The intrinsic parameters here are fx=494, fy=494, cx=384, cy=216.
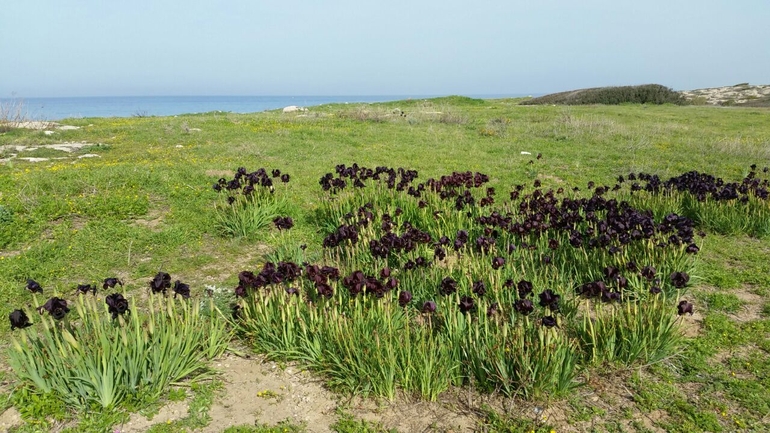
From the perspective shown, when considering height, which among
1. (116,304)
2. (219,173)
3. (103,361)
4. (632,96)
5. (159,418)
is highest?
(632,96)

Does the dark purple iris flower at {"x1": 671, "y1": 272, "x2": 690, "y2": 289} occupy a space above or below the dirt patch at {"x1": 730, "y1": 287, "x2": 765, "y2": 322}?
above

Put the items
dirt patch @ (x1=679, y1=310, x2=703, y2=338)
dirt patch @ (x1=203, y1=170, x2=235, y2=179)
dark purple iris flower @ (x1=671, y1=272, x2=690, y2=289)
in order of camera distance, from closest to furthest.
→ dark purple iris flower @ (x1=671, y1=272, x2=690, y2=289), dirt patch @ (x1=679, y1=310, x2=703, y2=338), dirt patch @ (x1=203, y1=170, x2=235, y2=179)

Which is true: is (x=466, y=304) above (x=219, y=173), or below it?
below

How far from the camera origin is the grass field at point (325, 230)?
397 cm

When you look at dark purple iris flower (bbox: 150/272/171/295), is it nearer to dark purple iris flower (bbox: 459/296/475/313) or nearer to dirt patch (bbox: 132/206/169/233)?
dark purple iris flower (bbox: 459/296/475/313)

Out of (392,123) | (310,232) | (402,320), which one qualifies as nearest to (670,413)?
(402,320)

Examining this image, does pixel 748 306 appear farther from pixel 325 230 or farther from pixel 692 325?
pixel 325 230

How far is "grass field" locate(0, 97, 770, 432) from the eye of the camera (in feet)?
13.0

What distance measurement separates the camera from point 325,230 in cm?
848

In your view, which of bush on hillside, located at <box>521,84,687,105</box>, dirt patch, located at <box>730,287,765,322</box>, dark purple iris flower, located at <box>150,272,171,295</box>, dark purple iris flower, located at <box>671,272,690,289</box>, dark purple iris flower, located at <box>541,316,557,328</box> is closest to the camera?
dark purple iris flower, located at <box>541,316,557,328</box>

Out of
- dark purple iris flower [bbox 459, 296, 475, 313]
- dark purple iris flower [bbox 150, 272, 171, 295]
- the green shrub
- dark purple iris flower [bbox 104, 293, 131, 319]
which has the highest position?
dark purple iris flower [bbox 150, 272, 171, 295]

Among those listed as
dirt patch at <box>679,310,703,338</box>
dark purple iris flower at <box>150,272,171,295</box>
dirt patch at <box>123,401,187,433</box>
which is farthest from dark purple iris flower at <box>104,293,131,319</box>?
dirt patch at <box>679,310,703,338</box>

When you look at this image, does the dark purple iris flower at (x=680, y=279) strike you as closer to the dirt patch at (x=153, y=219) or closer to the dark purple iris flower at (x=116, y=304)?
the dark purple iris flower at (x=116, y=304)

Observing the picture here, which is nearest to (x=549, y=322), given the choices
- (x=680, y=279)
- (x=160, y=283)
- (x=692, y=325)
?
(x=680, y=279)
